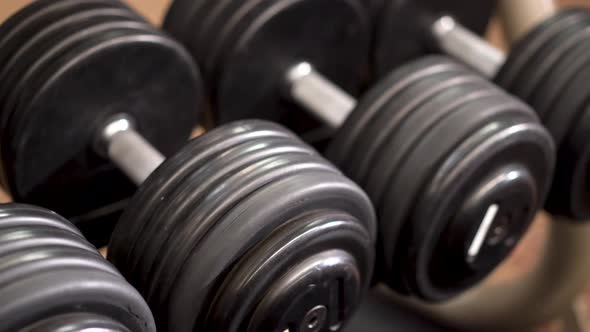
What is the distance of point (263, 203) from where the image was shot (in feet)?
1.96

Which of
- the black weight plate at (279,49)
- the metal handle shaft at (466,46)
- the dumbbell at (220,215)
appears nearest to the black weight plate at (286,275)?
the dumbbell at (220,215)

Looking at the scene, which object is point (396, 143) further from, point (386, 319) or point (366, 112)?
point (386, 319)

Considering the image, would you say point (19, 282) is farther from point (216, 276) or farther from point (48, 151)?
point (48, 151)

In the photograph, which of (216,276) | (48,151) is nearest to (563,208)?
(216,276)

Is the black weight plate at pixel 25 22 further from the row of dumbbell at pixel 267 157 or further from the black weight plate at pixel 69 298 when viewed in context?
the black weight plate at pixel 69 298

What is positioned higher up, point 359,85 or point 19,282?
point 19,282

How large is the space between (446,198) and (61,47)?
41 cm

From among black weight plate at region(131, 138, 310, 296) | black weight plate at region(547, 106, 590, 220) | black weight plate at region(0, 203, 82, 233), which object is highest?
black weight plate at region(0, 203, 82, 233)

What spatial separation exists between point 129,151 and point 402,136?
298 mm

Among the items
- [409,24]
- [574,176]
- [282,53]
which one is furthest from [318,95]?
[574,176]

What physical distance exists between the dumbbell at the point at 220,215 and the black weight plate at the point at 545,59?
0.28m

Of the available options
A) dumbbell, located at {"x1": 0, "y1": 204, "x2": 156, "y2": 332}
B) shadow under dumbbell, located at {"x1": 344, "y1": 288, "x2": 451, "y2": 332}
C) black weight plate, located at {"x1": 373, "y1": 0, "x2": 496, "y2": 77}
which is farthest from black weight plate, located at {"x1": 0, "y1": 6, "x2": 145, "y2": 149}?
shadow under dumbbell, located at {"x1": 344, "y1": 288, "x2": 451, "y2": 332}

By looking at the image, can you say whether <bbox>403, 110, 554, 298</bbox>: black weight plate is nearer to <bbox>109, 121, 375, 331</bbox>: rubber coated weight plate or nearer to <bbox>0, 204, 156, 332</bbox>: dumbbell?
<bbox>109, 121, 375, 331</bbox>: rubber coated weight plate

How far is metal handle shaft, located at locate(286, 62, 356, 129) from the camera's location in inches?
36.6
